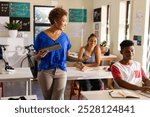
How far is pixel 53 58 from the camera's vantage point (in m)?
2.23

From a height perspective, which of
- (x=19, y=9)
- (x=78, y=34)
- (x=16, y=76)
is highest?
(x=19, y=9)

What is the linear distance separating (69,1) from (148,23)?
2.94m

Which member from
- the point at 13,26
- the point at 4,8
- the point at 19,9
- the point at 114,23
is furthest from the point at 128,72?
the point at 4,8

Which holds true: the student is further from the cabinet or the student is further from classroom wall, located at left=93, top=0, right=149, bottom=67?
the cabinet

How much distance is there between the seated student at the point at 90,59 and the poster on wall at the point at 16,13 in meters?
3.15

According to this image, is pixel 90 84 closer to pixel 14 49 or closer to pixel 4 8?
pixel 14 49

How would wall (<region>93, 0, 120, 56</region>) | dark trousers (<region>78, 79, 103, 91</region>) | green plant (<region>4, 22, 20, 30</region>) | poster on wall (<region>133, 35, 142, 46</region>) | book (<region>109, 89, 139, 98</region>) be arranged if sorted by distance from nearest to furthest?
book (<region>109, 89, 139, 98</region>) < dark trousers (<region>78, 79, 103, 91</region>) < poster on wall (<region>133, 35, 142, 46</region>) < wall (<region>93, 0, 120, 56</region>) < green plant (<region>4, 22, 20, 30</region>)

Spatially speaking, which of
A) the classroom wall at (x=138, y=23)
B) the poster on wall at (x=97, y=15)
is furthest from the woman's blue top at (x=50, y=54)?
the poster on wall at (x=97, y=15)

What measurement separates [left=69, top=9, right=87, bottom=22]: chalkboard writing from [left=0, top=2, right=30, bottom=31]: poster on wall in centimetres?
116

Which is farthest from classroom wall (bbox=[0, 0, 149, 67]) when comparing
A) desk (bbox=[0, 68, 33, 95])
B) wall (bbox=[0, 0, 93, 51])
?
desk (bbox=[0, 68, 33, 95])

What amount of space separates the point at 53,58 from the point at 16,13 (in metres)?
4.40

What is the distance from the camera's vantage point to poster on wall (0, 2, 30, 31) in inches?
242

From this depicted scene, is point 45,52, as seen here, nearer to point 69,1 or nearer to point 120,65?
point 120,65

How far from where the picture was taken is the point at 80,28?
21.8ft
